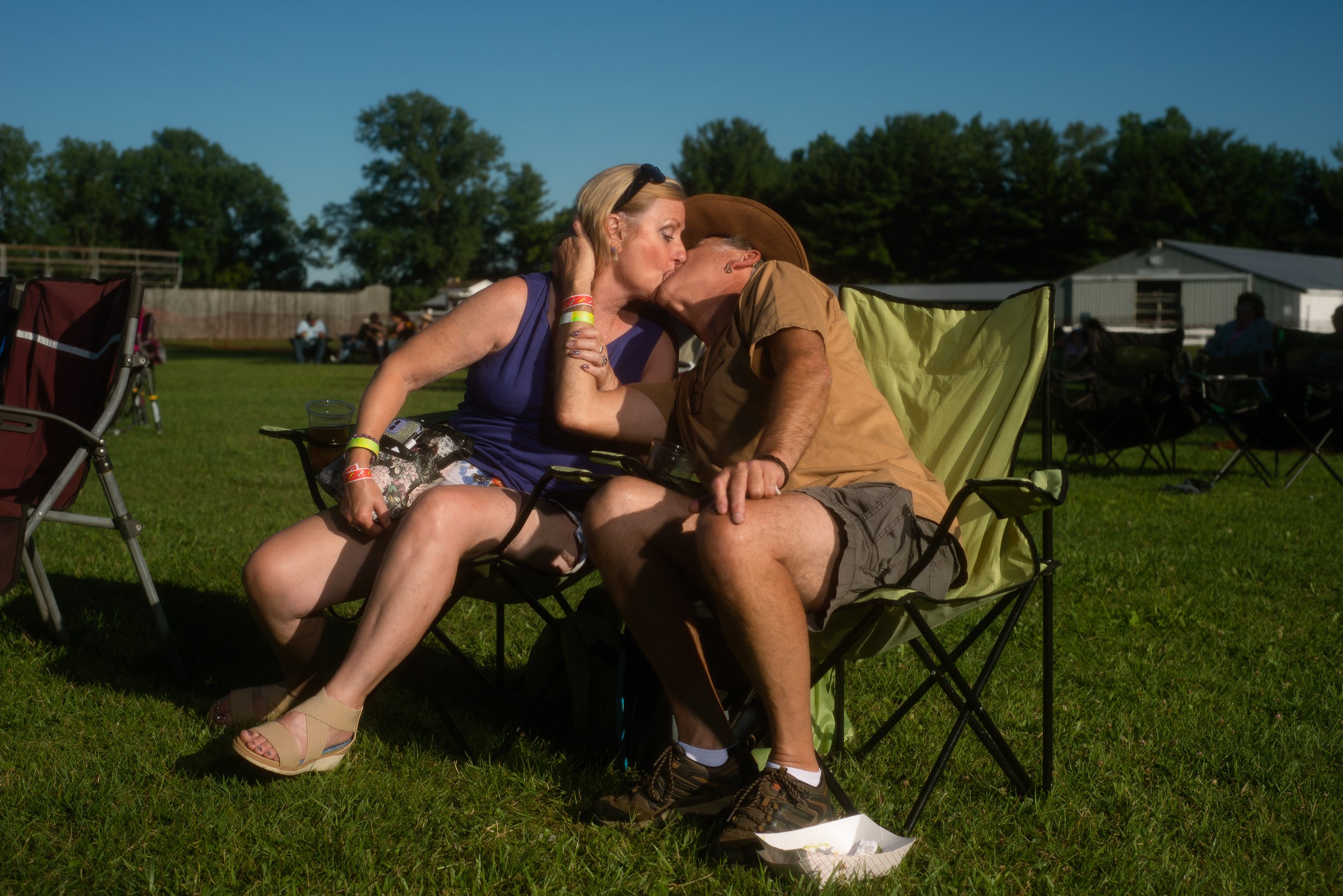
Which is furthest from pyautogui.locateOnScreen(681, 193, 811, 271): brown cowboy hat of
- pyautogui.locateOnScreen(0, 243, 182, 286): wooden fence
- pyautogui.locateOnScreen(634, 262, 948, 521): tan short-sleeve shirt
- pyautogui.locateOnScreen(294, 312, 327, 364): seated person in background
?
pyautogui.locateOnScreen(0, 243, 182, 286): wooden fence

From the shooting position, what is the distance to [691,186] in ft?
226

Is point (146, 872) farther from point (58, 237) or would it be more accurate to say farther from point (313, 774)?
point (58, 237)

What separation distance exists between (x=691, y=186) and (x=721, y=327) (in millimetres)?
68517

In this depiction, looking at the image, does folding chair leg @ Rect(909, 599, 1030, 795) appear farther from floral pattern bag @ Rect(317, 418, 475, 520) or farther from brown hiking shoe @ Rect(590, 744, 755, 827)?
floral pattern bag @ Rect(317, 418, 475, 520)

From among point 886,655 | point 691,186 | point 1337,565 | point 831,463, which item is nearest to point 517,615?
point 886,655

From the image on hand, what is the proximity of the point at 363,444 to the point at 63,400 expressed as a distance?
1.43 m

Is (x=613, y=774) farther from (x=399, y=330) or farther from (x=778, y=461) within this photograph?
(x=399, y=330)

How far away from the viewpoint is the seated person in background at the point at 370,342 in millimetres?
27812

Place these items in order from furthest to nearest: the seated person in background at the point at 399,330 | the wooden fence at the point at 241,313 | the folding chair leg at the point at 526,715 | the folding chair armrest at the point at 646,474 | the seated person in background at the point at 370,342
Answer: the wooden fence at the point at 241,313, the seated person in background at the point at 370,342, the seated person in background at the point at 399,330, the folding chair leg at the point at 526,715, the folding chair armrest at the point at 646,474

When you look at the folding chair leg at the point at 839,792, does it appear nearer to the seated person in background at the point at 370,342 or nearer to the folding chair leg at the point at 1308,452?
the folding chair leg at the point at 1308,452

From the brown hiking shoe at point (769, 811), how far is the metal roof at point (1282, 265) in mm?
35828

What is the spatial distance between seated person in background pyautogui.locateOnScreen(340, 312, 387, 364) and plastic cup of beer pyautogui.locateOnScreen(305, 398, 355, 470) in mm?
24689

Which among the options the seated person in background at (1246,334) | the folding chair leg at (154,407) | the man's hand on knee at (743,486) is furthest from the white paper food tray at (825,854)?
the folding chair leg at (154,407)

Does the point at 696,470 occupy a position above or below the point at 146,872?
above
